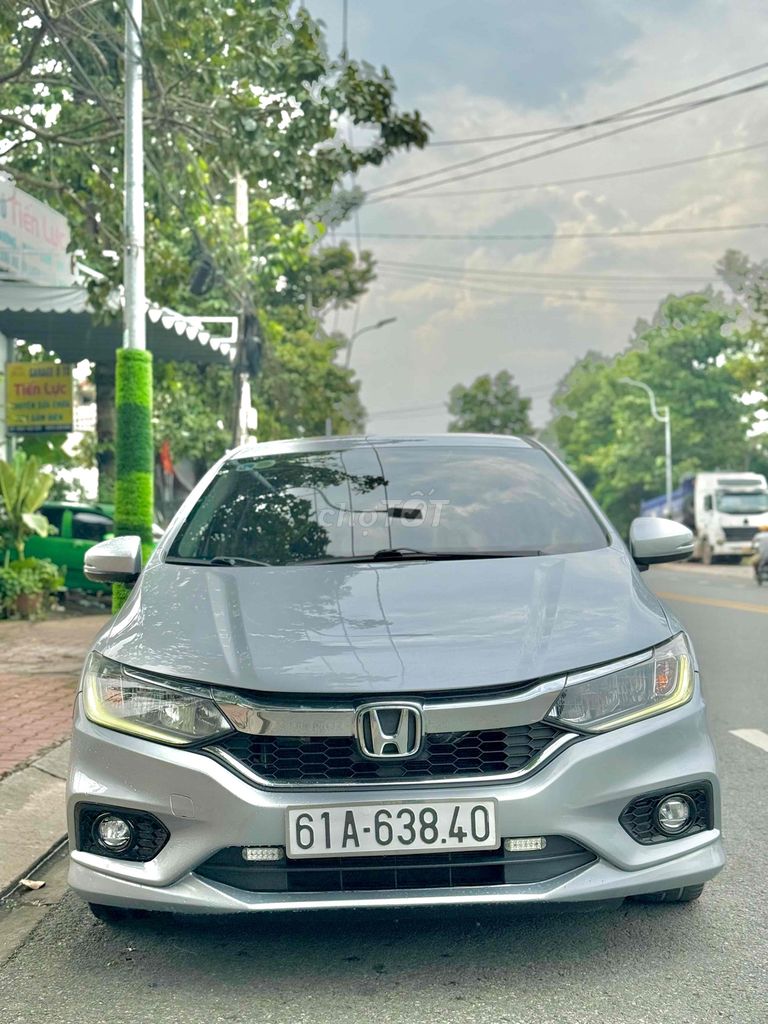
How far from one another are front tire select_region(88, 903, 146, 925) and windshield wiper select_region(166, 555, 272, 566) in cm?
109

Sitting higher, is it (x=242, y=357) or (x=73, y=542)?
(x=242, y=357)

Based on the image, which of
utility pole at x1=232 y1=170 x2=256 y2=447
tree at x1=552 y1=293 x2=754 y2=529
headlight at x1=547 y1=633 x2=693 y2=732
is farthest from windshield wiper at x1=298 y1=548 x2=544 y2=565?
tree at x1=552 y1=293 x2=754 y2=529

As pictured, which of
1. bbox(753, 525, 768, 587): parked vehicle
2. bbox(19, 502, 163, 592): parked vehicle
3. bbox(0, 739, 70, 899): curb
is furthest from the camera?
bbox(753, 525, 768, 587): parked vehicle

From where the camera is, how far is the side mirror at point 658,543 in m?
4.50

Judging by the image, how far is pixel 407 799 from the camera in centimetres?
315

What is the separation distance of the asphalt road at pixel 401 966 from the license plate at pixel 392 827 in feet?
0.64

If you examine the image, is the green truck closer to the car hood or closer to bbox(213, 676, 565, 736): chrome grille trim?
the car hood

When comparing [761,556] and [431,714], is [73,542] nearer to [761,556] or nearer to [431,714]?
[431,714]

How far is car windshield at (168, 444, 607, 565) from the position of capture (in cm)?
432

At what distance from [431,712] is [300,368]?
1216 inches

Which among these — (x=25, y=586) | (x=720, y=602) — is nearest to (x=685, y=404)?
(x=720, y=602)

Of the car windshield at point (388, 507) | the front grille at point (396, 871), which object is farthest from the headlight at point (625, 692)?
the car windshield at point (388, 507)

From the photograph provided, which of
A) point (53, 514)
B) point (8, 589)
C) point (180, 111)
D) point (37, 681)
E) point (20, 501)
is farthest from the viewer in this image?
point (53, 514)

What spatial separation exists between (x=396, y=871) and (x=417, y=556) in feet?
3.90
